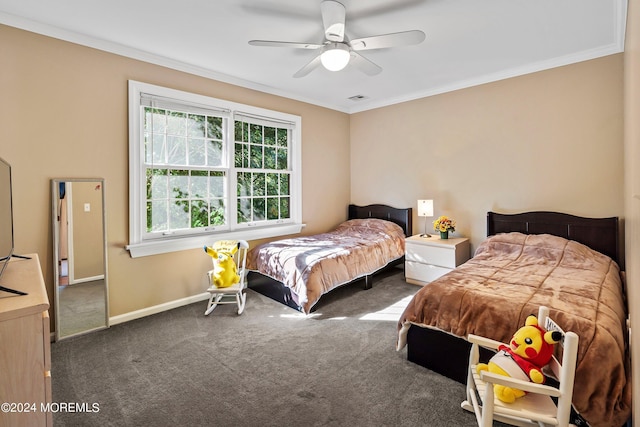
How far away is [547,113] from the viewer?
362 cm

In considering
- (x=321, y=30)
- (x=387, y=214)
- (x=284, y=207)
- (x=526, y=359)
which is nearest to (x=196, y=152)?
(x=284, y=207)

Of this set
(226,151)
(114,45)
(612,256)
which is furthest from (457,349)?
(114,45)

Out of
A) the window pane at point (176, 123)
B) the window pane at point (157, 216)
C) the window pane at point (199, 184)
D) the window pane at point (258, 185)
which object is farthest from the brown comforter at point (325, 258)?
the window pane at point (176, 123)

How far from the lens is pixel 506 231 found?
3.87 meters

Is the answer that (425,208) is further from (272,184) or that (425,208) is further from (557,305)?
(557,305)

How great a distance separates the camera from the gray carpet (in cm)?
187

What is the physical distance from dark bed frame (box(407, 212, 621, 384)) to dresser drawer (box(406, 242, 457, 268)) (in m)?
0.57

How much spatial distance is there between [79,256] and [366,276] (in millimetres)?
3130

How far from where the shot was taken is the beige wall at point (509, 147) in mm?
3303

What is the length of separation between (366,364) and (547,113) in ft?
11.5

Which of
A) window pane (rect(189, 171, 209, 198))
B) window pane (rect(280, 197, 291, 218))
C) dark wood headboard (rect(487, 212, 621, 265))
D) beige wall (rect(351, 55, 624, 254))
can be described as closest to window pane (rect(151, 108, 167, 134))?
window pane (rect(189, 171, 209, 198))

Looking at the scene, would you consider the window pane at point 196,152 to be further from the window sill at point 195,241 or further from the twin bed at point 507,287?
the twin bed at point 507,287

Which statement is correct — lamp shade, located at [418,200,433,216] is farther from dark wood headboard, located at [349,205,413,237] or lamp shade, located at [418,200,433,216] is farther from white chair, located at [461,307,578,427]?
white chair, located at [461,307,578,427]

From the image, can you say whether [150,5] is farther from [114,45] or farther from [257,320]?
[257,320]
